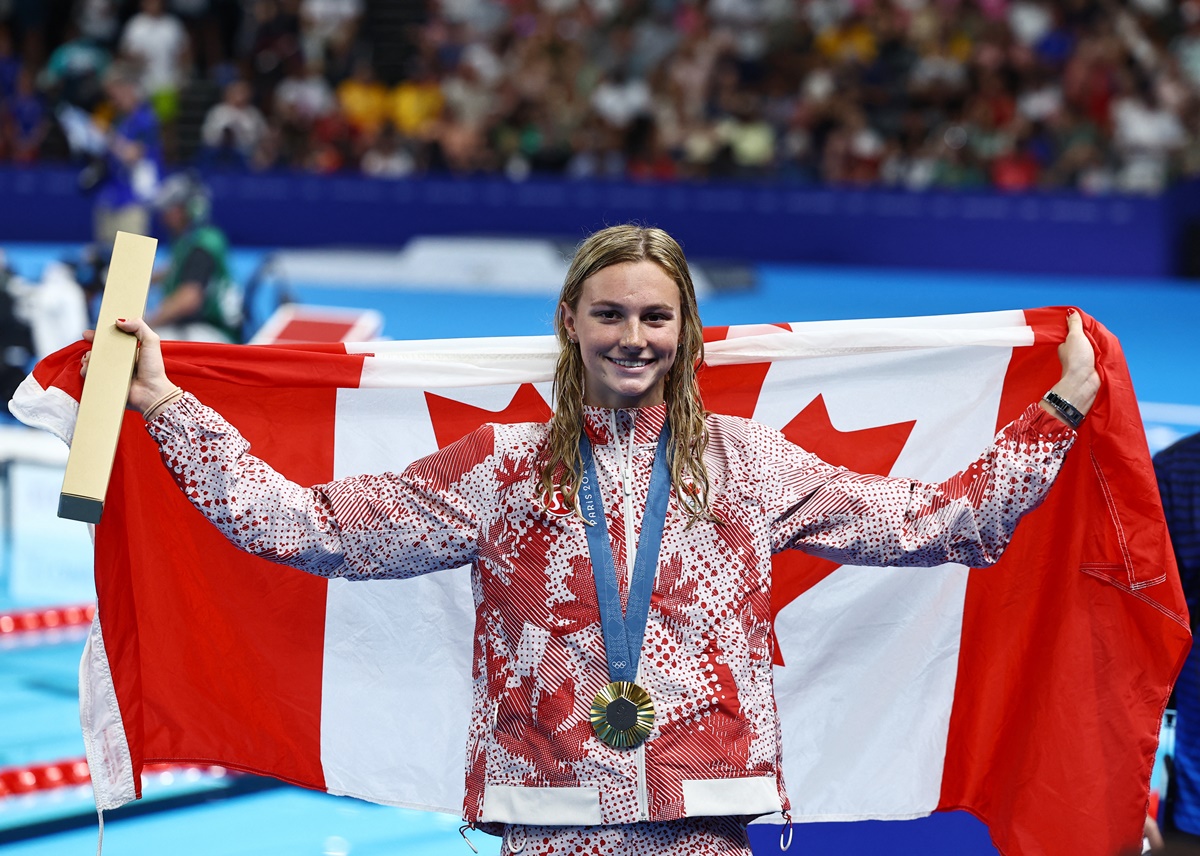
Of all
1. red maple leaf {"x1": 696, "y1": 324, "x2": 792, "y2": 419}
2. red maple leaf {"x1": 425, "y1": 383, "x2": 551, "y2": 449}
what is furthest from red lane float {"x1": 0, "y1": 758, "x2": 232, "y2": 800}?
red maple leaf {"x1": 696, "y1": 324, "x2": 792, "y2": 419}

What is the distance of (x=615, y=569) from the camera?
7.95 feet

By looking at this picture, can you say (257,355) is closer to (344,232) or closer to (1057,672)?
(1057,672)

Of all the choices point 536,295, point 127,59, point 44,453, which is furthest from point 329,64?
point 44,453

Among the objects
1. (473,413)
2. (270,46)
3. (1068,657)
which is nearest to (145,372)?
(473,413)

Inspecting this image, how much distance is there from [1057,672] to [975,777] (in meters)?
0.32

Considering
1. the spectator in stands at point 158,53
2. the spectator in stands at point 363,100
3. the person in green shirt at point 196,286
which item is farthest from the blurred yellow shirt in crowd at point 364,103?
the person in green shirt at point 196,286

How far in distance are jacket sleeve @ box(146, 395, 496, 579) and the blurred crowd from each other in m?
14.6

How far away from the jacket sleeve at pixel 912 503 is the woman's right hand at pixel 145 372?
102 cm

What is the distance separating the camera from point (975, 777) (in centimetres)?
324

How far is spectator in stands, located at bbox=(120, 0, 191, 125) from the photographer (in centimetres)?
2169

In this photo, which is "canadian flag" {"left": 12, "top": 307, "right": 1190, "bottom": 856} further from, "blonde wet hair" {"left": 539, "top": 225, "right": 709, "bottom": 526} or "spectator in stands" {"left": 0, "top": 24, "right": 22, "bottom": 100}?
"spectator in stands" {"left": 0, "top": 24, "right": 22, "bottom": 100}

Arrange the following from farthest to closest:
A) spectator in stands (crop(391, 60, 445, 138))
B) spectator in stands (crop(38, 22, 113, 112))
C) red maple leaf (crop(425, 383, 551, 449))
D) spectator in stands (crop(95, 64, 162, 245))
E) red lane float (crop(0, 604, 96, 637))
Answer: spectator in stands (crop(391, 60, 445, 138)), spectator in stands (crop(38, 22, 113, 112)), spectator in stands (crop(95, 64, 162, 245)), red lane float (crop(0, 604, 96, 637)), red maple leaf (crop(425, 383, 551, 449))

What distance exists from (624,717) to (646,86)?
60.6 ft

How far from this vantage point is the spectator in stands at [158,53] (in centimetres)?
2169
